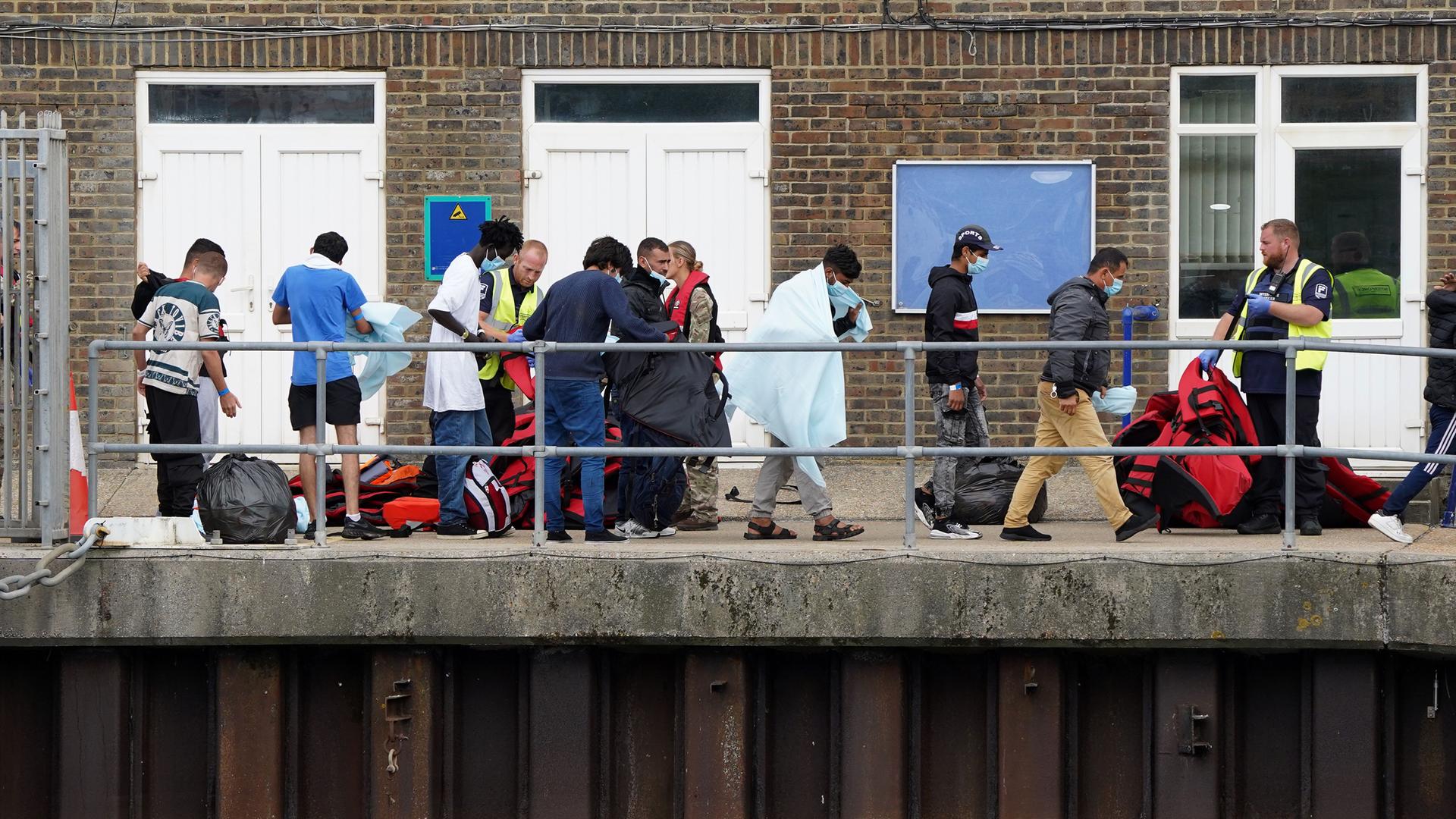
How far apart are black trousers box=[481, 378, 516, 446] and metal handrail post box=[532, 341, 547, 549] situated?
177 centimetres

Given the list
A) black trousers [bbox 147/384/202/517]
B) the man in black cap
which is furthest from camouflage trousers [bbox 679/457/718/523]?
black trousers [bbox 147/384/202/517]

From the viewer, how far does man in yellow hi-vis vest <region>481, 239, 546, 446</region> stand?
9508 millimetres

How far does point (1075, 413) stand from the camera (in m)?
8.69

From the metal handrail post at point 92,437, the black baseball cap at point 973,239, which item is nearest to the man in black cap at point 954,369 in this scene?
the black baseball cap at point 973,239

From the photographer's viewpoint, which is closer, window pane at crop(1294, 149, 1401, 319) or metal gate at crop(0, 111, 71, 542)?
metal gate at crop(0, 111, 71, 542)

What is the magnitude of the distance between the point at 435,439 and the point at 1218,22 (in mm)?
6282

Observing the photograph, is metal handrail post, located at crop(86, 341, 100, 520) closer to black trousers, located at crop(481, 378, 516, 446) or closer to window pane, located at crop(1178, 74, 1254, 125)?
black trousers, located at crop(481, 378, 516, 446)

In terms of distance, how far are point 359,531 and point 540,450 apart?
58.5 inches

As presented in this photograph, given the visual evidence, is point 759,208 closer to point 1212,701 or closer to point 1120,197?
point 1120,197

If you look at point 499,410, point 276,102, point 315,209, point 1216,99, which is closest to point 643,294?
point 499,410

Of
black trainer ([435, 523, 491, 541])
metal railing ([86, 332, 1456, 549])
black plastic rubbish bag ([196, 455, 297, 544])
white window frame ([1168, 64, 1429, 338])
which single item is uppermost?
white window frame ([1168, 64, 1429, 338])

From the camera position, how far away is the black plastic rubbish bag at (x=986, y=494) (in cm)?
974

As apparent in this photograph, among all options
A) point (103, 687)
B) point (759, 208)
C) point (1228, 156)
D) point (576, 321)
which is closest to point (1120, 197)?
point (1228, 156)

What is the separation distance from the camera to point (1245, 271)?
12148 mm
